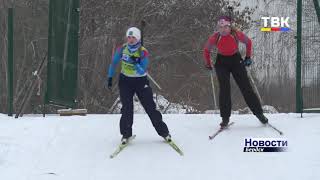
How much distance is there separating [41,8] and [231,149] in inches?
569

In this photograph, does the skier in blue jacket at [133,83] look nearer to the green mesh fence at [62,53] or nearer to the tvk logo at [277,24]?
the green mesh fence at [62,53]

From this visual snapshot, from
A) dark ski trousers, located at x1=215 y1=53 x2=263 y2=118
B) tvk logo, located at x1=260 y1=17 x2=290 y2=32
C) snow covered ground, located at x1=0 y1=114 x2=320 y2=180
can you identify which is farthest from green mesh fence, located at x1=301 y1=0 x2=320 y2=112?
tvk logo, located at x1=260 y1=17 x2=290 y2=32

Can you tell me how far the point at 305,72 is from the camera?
11.1 m

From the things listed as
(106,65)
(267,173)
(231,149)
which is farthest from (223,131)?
(106,65)

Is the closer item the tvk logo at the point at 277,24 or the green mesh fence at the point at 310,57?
the green mesh fence at the point at 310,57

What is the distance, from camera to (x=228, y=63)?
908cm

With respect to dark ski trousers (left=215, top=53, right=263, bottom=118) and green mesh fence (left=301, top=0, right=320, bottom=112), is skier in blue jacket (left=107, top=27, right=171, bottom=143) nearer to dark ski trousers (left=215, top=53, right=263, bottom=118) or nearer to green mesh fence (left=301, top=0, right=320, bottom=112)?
dark ski trousers (left=215, top=53, right=263, bottom=118)

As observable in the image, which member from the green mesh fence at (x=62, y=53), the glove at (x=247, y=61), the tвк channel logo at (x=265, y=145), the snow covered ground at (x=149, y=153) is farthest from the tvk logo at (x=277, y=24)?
the tвк channel logo at (x=265, y=145)

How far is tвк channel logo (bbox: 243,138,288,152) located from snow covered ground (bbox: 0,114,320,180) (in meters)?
0.10

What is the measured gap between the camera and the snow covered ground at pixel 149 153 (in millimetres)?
7336

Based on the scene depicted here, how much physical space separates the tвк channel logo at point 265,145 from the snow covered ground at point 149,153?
3.9 inches

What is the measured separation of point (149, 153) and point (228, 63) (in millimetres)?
1938

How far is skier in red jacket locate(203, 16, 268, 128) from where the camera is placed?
29.2 ft

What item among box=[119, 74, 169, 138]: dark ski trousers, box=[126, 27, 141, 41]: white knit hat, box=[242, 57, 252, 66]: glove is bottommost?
box=[119, 74, 169, 138]: dark ski trousers
